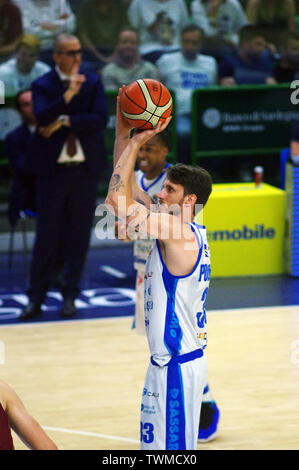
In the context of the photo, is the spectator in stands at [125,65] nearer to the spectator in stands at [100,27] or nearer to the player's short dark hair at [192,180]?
the spectator in stands at [100,27]

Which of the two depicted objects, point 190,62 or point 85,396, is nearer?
point 85,396

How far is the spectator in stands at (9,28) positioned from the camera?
11242 mm

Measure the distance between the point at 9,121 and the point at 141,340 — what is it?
4285mm

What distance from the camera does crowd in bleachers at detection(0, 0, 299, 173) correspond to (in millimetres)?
11320

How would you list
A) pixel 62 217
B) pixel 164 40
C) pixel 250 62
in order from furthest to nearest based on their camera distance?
pixel 250 62, pixel 164 40, pixel 62 217

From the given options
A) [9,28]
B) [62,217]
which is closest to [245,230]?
[62,217]

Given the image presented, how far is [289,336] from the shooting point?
762cm

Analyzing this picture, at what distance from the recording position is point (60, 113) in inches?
311

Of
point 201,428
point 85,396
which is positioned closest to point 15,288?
point 85,396

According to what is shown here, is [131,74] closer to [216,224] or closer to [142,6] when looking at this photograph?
[142,6]

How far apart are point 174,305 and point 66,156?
3913 millimetres

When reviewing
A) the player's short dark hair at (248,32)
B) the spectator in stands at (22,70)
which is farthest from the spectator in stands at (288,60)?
the spectator in stands at (22,70)

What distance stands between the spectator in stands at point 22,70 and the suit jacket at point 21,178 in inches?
75.0

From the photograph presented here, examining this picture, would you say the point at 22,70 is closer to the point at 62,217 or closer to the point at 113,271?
the point at 113,271
